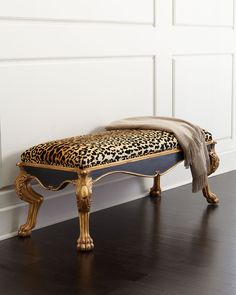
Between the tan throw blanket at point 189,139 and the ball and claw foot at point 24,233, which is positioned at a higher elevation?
the tan throw blanket at point 189,139

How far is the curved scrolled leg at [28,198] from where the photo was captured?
3008mm

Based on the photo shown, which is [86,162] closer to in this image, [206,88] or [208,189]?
[208,189]

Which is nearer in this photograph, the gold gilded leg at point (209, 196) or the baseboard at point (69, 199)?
the baseboard at point (69, 199)

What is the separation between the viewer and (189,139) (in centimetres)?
337

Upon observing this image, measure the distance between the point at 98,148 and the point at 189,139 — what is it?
678mm

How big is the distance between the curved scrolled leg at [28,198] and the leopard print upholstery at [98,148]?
0.29 feet

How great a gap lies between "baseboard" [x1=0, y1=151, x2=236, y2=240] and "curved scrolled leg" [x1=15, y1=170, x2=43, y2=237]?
0.08 metres

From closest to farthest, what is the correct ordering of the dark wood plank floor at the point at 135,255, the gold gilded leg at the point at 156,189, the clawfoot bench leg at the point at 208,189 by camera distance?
1. the dark wood plank floor at the point at 135,255
2. the clawfoot bench leg at the point at 208,189
3. the gold gilded leg at the point at 156,189

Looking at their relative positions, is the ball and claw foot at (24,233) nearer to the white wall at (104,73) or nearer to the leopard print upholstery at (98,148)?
the white wall at (104,73)

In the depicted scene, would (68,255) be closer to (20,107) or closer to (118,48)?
(20,107)

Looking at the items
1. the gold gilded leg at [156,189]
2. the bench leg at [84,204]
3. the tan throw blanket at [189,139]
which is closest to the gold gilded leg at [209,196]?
the tan throw blanket at [189,139]

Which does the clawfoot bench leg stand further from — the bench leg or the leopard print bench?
the bench leg

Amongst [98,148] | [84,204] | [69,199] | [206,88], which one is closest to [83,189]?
[84,204]

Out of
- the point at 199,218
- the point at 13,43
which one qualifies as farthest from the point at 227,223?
the point at 13,43
